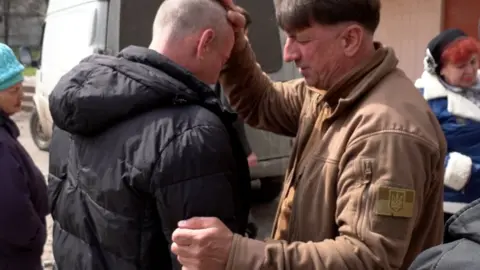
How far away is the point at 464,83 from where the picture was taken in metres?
3.56

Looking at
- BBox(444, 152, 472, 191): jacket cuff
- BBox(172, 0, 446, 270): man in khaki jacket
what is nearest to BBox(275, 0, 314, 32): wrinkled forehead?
BBox(172, 0, 446, 270): man in khaki jacket

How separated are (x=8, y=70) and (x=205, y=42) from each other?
1754 mm

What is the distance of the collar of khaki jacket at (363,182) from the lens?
1.75 meters

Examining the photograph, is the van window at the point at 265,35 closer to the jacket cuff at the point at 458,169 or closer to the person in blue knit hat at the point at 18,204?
the jacket cuff at the point at 458,169

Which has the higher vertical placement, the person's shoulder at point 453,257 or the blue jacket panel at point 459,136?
the person's shoulder at point 453,257

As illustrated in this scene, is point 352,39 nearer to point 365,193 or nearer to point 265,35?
point 365,193

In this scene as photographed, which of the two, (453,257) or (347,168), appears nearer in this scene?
(453,257)

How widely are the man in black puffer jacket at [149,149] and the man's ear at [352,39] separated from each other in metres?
0.42

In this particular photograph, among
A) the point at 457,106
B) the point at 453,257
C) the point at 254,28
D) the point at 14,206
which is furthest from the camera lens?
the point at 254,28

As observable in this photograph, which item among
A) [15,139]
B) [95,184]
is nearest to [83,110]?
[95,184]

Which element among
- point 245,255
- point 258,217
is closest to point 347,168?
point 245,255

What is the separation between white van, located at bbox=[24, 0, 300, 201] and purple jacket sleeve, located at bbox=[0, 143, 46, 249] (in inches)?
120

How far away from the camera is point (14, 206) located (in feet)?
9.79

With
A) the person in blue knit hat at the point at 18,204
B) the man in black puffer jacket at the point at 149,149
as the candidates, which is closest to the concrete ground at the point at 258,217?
the person in blue knit hat at the point at 18,204
